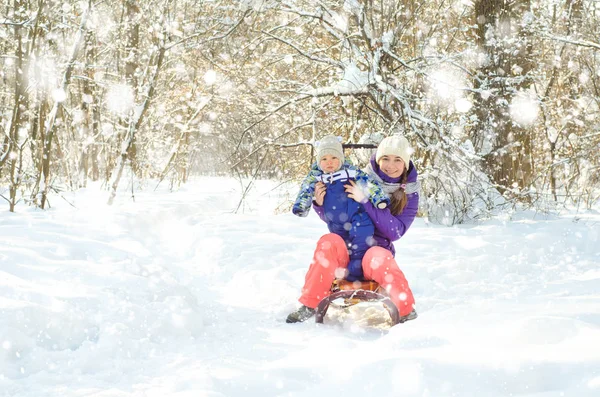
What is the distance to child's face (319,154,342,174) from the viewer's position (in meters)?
3.64

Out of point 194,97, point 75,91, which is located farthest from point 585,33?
point 75,91

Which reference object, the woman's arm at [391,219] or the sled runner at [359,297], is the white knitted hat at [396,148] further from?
the sled runner at [359,297]

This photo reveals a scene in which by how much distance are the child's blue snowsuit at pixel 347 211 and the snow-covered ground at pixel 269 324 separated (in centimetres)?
42

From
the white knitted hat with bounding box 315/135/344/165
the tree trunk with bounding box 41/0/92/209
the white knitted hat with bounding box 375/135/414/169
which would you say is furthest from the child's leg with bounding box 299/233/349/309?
the tree trunk with bounding box 41/0/92/209

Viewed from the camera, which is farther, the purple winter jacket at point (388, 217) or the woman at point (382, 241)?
the purple winter jacket at point (388, 217)

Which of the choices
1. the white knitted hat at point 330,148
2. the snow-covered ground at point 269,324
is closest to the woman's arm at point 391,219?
the white knitted hat at point 330,148

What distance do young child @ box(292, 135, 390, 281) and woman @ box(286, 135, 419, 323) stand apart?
0.06m

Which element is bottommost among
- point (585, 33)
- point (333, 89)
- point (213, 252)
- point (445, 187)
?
point (213, 252)

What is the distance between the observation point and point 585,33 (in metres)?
6.88

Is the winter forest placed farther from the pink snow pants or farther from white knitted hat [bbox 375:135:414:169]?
the pink snow pants

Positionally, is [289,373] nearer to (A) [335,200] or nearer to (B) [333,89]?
(A) [335,200]

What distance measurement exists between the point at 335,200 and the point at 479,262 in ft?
6.68

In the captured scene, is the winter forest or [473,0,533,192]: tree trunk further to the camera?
[473,0,533,192]: tree trunk

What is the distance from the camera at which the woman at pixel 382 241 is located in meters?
3.25
